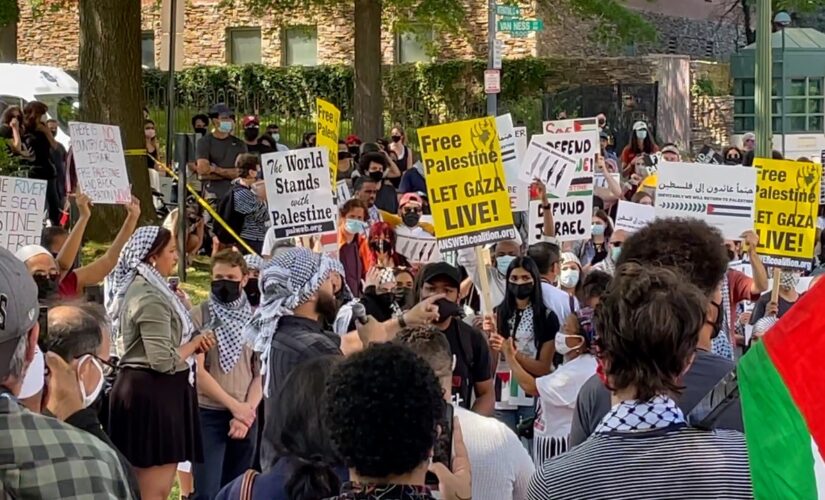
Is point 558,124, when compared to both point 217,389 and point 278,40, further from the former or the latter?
point 278,40

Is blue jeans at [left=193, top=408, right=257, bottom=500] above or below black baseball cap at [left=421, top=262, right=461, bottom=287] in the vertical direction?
below

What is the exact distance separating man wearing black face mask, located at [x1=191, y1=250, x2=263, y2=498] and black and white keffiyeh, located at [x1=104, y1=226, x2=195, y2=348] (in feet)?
1.00

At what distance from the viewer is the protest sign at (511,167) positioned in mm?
10969

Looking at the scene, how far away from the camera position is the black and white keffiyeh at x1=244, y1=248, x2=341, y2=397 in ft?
20.0

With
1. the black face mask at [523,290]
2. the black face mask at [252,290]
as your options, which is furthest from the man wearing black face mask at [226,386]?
the black face mask at [523,290]

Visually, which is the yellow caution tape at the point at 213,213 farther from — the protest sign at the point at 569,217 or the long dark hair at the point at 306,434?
the long dark hair at the point at 306,434

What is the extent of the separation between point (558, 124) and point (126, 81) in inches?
276

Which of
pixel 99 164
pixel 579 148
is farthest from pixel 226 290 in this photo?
pixel 579 148

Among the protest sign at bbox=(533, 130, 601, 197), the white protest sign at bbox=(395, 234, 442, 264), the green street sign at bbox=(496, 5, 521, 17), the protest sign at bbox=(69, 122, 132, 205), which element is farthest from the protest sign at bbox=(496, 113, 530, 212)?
the green street sign at bbox=(496, 5, 521, 17)

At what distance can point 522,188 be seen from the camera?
1116cm

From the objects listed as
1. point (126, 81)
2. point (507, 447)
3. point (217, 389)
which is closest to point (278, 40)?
point (126, 81)

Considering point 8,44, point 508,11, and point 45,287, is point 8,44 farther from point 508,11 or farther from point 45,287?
point 45,287

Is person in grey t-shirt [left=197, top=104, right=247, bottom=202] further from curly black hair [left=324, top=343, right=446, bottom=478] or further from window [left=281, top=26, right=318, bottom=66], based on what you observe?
window [left=281, top=26, right=318, bottom=66]

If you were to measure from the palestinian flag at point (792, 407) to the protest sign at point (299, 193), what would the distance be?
735cm
